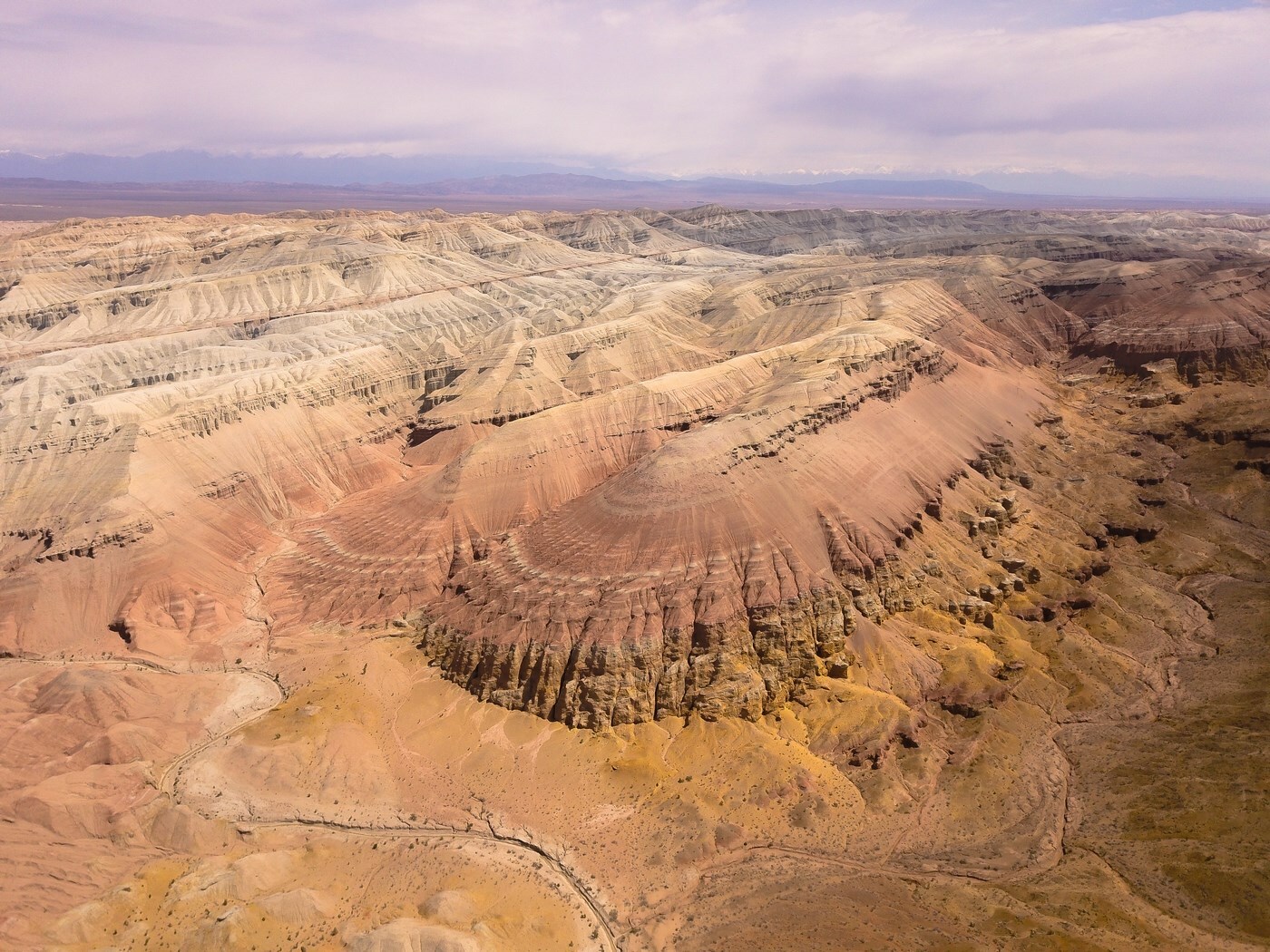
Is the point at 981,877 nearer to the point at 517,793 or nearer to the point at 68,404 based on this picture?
the point at 517,793

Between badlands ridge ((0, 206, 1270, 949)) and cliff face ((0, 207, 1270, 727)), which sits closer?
badlands ridge ((0, 206, 1270, 949))

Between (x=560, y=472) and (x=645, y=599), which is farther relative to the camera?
(x=560, y=472)

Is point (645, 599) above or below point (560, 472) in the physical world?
below

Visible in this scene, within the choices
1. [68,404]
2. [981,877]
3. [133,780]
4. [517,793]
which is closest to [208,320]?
[68,404]

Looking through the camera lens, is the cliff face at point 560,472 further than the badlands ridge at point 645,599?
Yes
